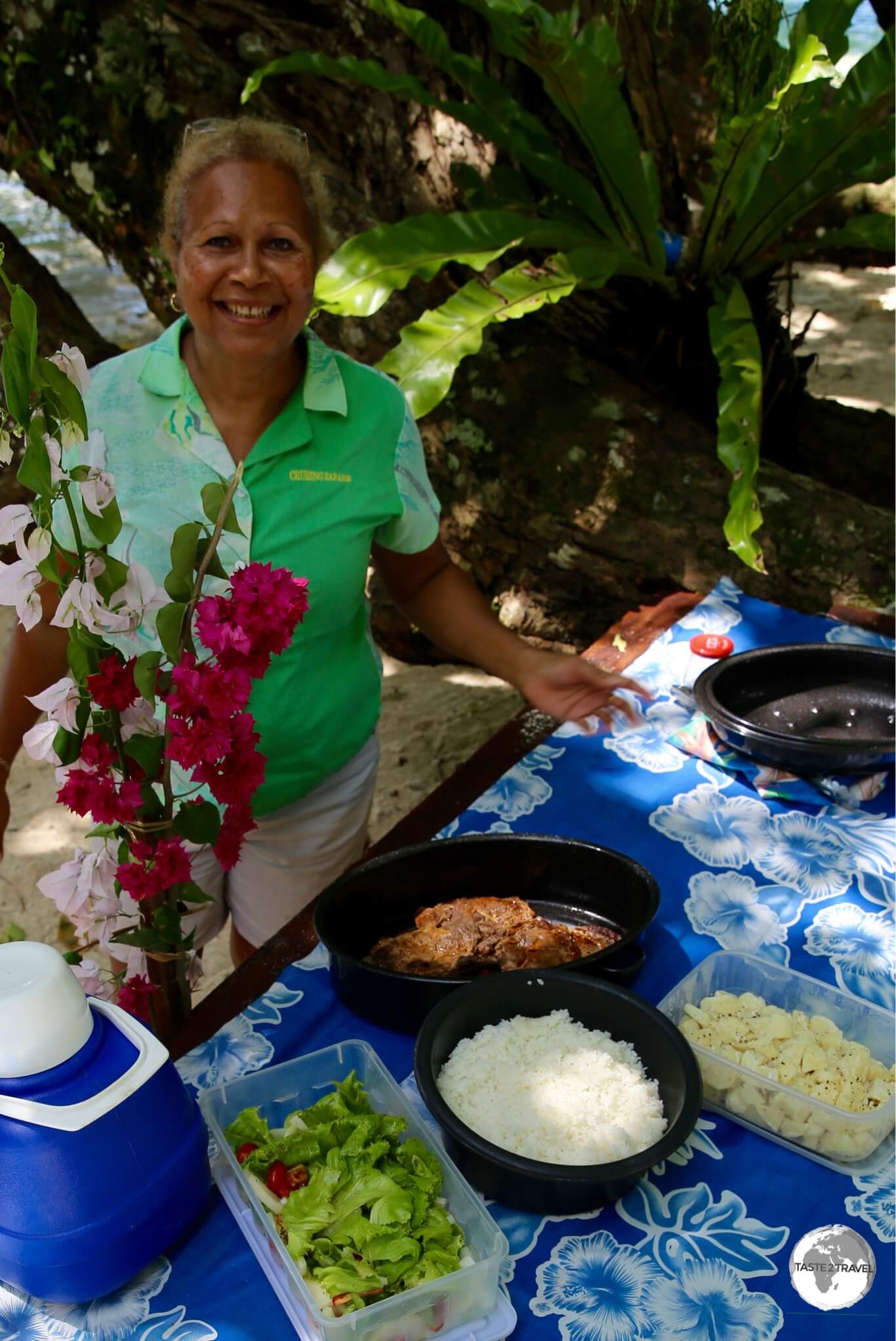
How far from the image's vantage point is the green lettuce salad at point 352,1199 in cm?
93

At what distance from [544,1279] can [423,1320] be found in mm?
130

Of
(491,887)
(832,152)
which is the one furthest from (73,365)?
(832,152)

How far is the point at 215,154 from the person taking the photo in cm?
150

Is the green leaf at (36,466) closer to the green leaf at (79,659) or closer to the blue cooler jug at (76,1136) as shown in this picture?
the green leaf at (79,659)

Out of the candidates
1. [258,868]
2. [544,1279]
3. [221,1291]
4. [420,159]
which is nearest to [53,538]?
[221,1291]

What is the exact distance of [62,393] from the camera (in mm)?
892

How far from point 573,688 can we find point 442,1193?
0.74 m

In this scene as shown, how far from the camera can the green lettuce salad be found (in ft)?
3.06

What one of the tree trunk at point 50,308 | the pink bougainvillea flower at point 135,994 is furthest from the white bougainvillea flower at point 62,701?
the tree trunk at point 50,308

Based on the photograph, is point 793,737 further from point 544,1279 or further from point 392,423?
point 544,1279

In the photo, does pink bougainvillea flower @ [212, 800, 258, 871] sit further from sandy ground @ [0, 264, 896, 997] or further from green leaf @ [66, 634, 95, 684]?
sandy ground @ [0, 264, 896, 997]

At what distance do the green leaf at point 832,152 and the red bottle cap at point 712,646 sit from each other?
1.34m

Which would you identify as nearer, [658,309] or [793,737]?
[793,737]

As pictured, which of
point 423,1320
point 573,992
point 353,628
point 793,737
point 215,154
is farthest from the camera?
point 353,628
